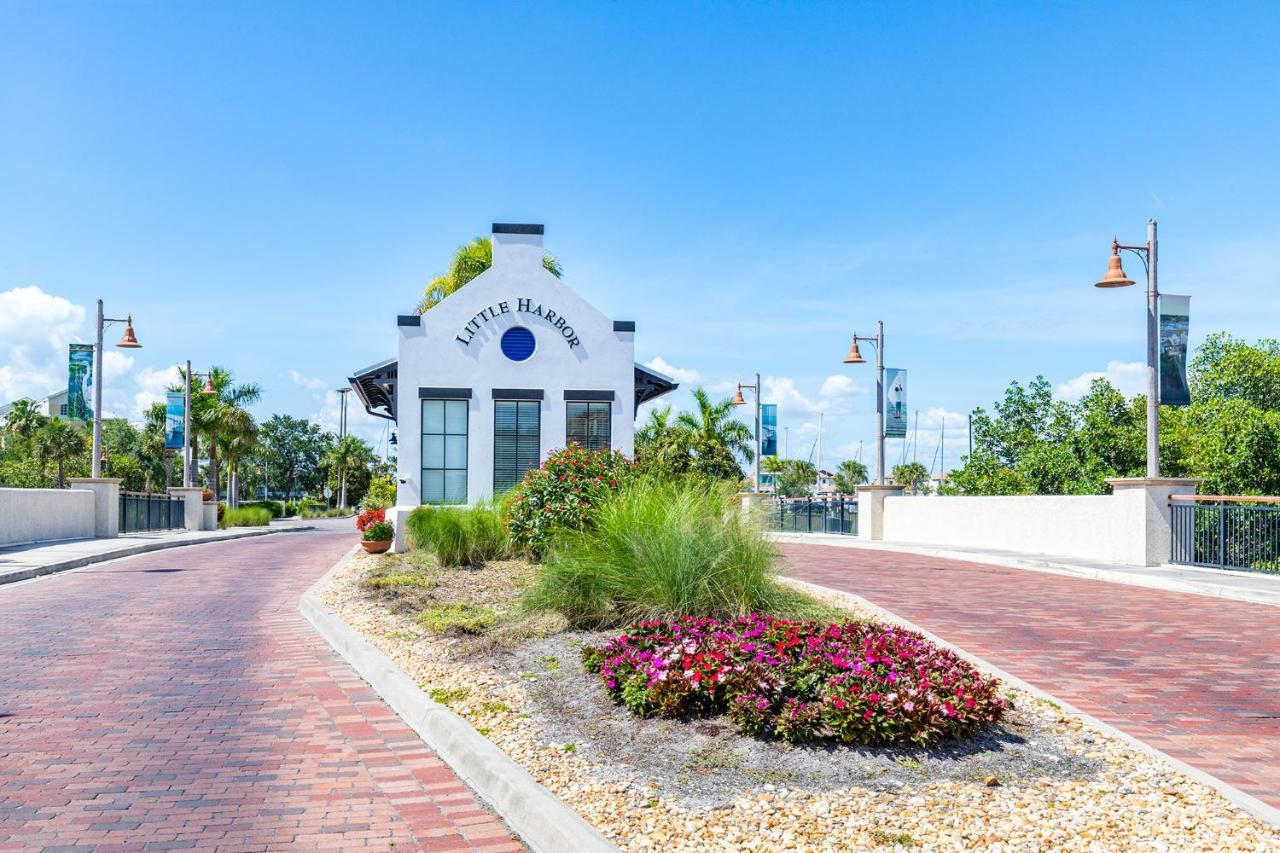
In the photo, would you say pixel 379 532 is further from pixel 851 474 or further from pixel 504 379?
pixel 851 474

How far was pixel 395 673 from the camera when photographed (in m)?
8.27

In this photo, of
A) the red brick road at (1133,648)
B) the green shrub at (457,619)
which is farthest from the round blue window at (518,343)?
the green shrub at (457,619)

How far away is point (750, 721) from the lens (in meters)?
6.05

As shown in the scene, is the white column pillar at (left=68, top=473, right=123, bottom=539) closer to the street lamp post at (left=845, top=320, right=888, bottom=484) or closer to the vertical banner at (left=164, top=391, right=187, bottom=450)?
the vertical banner at (left=164, top=391, right=187, bottom=450)

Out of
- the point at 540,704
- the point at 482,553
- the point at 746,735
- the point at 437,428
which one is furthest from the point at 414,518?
the point at 746,735

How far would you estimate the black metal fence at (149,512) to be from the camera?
110 feet

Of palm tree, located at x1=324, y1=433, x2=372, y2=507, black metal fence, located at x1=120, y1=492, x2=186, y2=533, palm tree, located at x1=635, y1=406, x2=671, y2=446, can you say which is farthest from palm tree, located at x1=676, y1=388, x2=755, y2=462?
palm tree, located at x1=324, y1=433, x2=372, y2=507

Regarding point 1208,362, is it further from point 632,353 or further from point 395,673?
point 395,673

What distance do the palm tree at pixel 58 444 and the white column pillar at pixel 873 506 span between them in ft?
175

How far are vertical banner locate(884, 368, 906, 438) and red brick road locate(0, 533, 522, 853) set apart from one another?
1981 cm

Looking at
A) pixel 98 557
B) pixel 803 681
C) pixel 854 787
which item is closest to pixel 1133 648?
pixel 803 681

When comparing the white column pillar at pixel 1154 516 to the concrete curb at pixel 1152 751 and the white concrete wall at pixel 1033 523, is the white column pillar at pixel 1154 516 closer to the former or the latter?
the white concrete wall at pixel 1033 523

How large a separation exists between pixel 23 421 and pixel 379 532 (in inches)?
2270

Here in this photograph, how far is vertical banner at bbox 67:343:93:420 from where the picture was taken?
28625 mm
